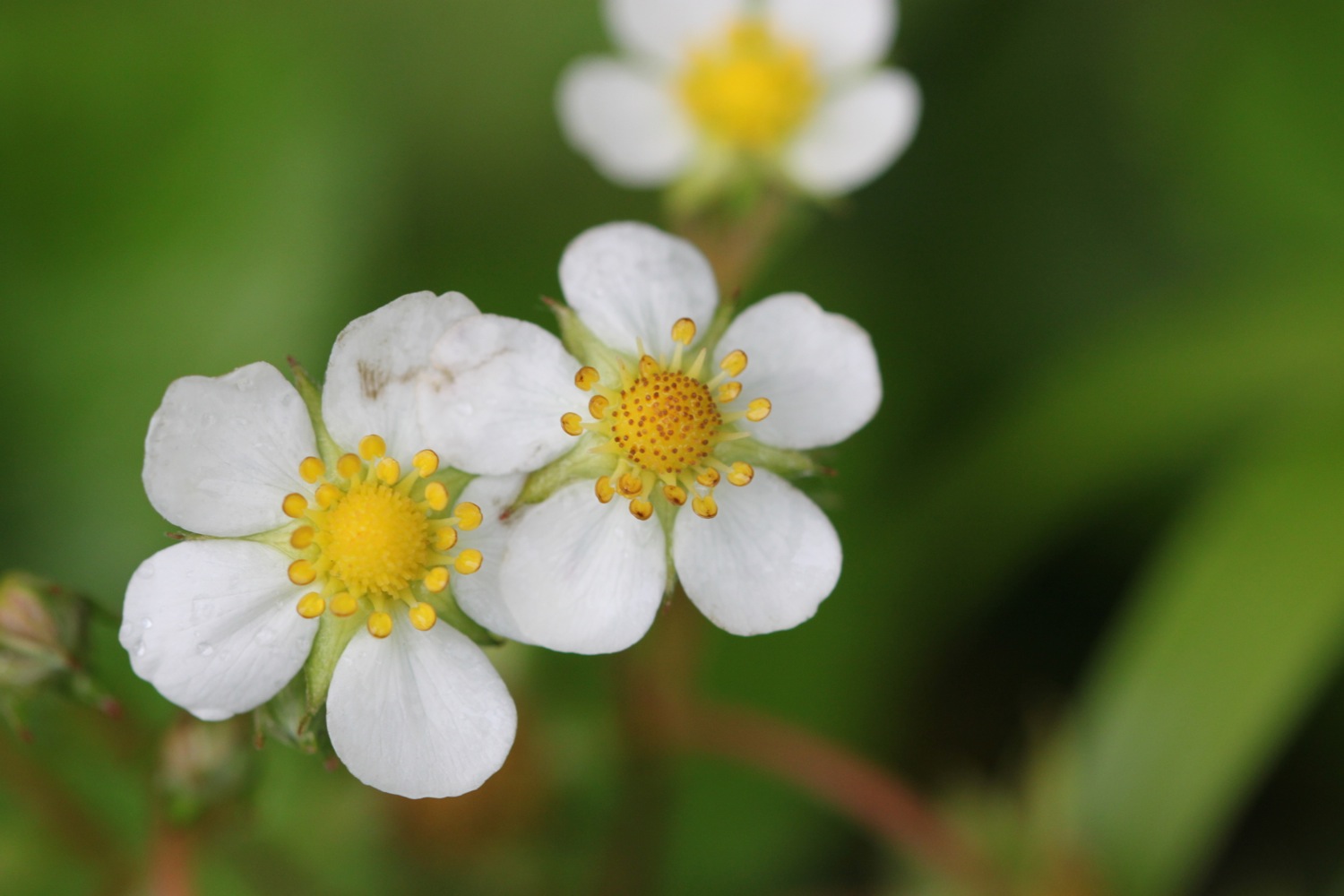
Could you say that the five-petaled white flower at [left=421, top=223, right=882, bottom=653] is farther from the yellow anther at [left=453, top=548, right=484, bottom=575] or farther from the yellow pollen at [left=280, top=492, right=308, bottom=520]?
the yellow pollen at [left=280, top=492, right=308, bottom=520]

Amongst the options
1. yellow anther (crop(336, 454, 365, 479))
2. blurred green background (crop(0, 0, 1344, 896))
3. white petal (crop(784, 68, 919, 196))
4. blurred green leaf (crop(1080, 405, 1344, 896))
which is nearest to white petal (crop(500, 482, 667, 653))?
yellow anther (crop(336, 454, 365, 479))

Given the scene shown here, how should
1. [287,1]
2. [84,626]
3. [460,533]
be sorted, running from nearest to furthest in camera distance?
[460,533], [84,626], [287,1]

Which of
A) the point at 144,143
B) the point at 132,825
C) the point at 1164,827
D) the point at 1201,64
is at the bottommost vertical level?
the point at 132,825

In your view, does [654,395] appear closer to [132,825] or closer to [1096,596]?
[132,825]

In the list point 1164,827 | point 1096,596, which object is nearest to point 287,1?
point 1096,596

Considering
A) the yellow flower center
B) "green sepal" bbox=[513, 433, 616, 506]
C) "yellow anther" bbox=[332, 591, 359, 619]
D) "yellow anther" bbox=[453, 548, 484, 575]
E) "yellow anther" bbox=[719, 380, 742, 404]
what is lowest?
"yellow anther" bbox=[332, 591, 359, 619]

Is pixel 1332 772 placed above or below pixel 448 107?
below

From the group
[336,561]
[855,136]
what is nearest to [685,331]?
[336,561]
